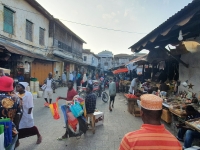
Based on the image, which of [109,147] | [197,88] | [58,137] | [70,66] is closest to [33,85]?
[58,137]

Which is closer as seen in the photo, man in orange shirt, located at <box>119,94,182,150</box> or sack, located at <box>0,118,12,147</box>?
man in orange shirt, located at <box>119,94,182,150</box>

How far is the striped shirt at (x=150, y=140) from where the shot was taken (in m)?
1.48

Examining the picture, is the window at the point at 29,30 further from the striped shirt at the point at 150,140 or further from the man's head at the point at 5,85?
the striped shirt at the point at 150,140

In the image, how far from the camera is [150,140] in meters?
1.49

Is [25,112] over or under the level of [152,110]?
under

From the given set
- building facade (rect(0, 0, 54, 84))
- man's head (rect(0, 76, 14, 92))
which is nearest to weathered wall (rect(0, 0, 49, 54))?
building facade (rect(0, 0, 54, 84))

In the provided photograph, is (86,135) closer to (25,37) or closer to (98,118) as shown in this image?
(98,118)

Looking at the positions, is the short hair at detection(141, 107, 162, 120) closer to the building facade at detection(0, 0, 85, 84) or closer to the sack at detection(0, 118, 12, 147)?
the sack at detection(0, 118, 12, 147)

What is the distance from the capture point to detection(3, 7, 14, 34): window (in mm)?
11431

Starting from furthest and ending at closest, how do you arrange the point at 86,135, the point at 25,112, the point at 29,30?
the point at 29,30, the point at 86,135, the point at 25,112

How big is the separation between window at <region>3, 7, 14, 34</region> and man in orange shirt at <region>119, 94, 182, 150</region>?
12632 millimetres

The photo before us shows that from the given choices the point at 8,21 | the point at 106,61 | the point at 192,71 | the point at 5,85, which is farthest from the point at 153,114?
the point at 106,61

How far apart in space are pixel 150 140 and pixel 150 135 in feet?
0.15

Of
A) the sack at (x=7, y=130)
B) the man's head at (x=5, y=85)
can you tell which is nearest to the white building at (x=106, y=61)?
the man's head at (x=5, y=85)
